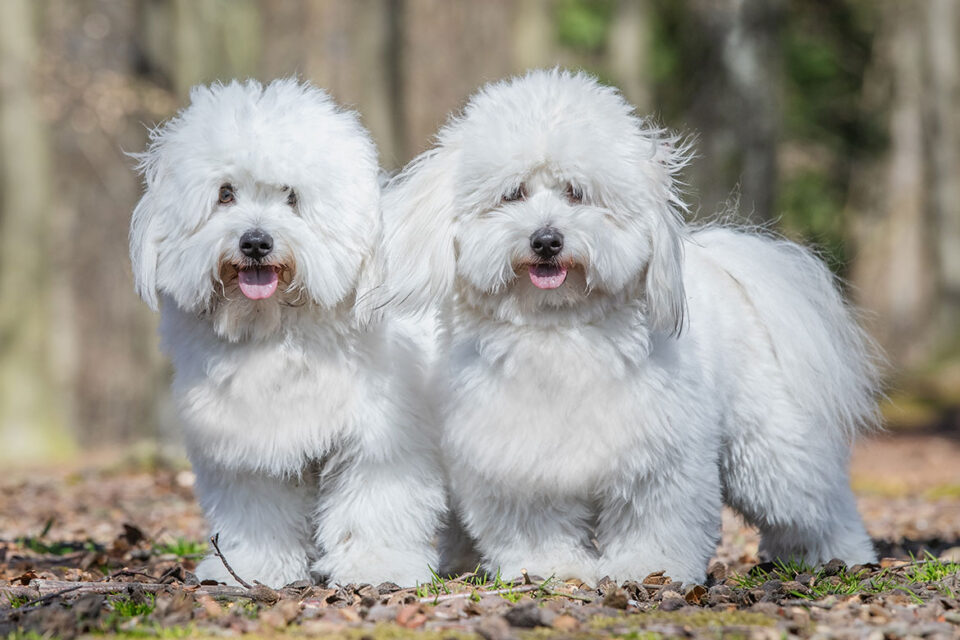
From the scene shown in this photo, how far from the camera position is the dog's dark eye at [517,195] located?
4098 mm

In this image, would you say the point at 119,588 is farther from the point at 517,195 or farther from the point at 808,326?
the point at 808,326

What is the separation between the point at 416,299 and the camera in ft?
13.8

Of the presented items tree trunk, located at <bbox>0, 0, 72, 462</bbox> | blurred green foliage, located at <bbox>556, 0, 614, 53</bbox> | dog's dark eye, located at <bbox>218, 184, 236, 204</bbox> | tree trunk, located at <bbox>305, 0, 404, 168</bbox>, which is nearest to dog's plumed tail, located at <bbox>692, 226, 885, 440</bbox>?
dog's dark eye, located at <bbox>218, 184, 236, 204</bbox>

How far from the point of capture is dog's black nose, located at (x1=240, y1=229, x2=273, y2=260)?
13.4 ft

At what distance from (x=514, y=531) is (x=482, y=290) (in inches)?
33.8

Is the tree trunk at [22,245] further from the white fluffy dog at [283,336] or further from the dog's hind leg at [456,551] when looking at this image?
the dog's hind leg at [456,551]

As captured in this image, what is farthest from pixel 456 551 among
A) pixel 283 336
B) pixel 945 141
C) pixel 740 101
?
pixel 945 141

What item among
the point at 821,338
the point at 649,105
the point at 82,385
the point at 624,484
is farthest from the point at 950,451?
the point at 82,385

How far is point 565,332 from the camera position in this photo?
13.4ft

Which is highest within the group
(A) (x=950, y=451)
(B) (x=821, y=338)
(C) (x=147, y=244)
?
(C) (x=147, y=244)

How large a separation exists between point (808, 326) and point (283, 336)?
203cm

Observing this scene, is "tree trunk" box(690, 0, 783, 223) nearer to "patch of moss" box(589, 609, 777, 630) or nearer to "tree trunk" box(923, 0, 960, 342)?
"patch of moss" box(589, 609, 777, 630)

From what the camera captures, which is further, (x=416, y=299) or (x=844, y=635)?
(x=416, y=299)

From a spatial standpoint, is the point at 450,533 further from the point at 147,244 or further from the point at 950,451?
the point at 950,451
